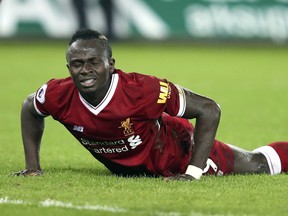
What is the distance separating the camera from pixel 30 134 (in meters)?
8.33

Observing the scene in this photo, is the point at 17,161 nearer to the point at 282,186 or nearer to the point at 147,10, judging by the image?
the point at 282,186

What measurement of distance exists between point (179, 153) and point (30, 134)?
4.51 ft

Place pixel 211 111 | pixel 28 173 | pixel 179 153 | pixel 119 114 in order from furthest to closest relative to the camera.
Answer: pixel 179 153, pixel 28 173, pixel 211 111, pixel 119 114

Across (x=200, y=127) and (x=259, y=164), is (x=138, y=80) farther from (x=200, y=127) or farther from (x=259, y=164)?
(x=259, y=164)

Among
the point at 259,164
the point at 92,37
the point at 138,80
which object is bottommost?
the point at 259,164

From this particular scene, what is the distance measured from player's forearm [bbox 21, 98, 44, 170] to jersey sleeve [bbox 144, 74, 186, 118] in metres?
1.15

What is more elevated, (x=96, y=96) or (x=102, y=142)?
(x=96, y=96)

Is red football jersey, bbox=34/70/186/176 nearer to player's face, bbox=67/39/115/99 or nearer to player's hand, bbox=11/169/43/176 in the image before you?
player's face, bbox=67/39/115/99

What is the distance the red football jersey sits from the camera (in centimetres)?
775

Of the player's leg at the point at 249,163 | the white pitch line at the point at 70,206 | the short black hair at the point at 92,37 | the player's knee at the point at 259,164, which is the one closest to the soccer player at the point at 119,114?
the short black hair at the point at 92,37

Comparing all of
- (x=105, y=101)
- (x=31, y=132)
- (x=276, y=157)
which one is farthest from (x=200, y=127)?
(x=31, y=132)

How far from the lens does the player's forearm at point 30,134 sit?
325 inches

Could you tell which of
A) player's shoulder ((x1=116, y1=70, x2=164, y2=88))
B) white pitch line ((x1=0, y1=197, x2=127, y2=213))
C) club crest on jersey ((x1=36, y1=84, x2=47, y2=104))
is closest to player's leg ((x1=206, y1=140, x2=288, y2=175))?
player's shoulder ((x1=116, y1=70, x2=164, y2=88))

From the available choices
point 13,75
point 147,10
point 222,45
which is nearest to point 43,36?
point 147,10
